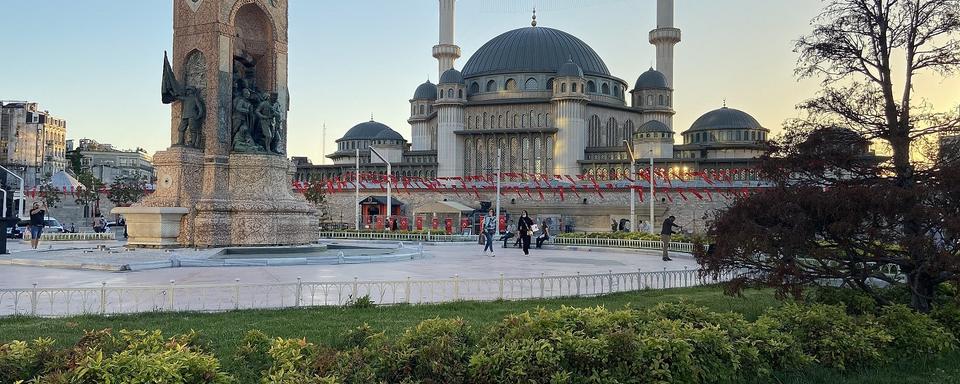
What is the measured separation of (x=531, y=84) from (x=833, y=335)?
6877 centimetres

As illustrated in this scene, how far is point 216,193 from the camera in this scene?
17.6 m

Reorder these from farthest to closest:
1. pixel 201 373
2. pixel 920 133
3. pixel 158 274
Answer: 1. pixel 158 274
2. pixel 920 133
3. pixel 201 373

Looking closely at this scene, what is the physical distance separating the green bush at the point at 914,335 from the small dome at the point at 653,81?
7038cm

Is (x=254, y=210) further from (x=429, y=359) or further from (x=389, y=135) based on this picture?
(x=389, y=135)

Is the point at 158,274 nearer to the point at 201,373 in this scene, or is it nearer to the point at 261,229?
the point at 261,229

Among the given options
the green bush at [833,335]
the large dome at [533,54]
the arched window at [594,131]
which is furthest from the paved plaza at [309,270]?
the large dome at [533,54]

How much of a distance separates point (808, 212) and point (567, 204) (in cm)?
4601

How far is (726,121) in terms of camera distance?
74.6 m

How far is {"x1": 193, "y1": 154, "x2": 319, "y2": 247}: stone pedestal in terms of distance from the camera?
17219 mm

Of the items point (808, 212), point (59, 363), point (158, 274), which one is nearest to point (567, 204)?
point (158, 274)

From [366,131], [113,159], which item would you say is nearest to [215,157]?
[366,131]

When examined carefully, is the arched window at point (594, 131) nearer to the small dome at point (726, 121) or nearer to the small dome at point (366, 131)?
the small dome at point (726, 121)

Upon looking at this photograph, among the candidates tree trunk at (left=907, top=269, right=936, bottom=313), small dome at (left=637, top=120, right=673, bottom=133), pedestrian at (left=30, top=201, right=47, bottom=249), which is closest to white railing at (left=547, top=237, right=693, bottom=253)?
tree trunk at (left=907, top=269, right=936, bottom=313)

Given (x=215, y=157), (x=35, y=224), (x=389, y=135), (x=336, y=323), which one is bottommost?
(x=336, y=323)
